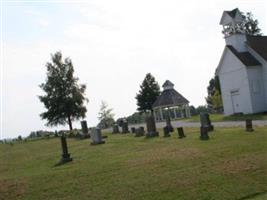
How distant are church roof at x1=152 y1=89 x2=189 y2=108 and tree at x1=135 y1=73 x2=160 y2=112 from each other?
34.5 feet

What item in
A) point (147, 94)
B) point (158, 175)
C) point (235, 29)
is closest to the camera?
point (158, 175)

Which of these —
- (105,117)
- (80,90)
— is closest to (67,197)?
(80,90)

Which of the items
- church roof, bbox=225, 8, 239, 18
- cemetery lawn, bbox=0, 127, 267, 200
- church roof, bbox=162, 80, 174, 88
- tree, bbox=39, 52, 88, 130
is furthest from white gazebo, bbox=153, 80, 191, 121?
cemetery lawn, bbox=0, 127, 267, 200

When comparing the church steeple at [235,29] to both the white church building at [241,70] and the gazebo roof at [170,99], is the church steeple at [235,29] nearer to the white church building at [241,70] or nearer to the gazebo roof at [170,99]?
the white church building at [241,70]

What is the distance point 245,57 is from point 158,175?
28775 mm

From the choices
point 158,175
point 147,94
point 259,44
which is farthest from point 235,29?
point 158,175

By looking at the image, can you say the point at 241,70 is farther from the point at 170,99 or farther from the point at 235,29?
the point at 170,99

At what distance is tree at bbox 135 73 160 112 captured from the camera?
217 feet

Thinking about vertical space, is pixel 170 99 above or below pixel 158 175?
above

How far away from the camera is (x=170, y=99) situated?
177 feet

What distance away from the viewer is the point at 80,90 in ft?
178

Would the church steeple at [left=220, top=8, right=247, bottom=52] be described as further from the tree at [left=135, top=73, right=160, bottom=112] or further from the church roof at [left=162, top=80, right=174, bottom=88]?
the tree at [left=135, top=73, right=160, bottom=112]

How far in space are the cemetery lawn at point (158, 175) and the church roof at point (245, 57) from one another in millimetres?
21143

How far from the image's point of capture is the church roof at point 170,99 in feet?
176
